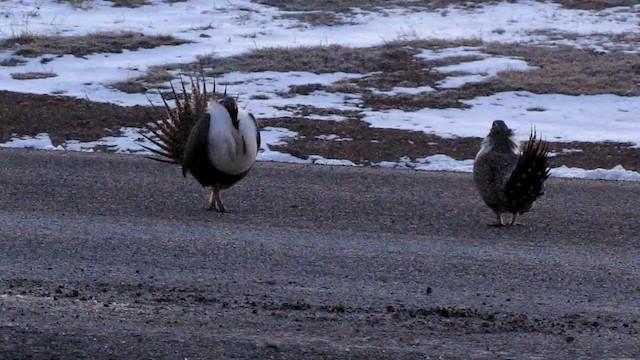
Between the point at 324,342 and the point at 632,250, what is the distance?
327cm

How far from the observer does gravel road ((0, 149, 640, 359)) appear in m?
5.42

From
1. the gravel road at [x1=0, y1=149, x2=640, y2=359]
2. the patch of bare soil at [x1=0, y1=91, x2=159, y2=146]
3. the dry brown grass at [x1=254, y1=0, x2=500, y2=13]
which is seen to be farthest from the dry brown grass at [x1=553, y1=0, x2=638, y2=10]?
the gravel road at [x1=0, y1=149, x2=640, y2=359]

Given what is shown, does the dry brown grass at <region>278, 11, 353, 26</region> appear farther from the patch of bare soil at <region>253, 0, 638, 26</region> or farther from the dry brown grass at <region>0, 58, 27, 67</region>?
the dry brown grass at <region>0, 58, 27, 67</region>

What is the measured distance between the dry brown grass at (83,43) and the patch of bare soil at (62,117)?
9.35 ft

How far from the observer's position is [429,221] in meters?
9.01

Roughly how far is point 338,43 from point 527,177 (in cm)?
1062

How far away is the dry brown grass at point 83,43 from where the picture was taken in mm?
17828

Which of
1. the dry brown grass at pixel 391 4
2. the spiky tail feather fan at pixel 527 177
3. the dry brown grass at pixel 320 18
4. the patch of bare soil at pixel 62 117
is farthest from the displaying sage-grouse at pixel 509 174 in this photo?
the dry brown grass at pixel 391 4

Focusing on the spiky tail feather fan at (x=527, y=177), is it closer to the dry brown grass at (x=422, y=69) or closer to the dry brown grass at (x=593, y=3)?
the dry brown grass at (x=422, y=69)

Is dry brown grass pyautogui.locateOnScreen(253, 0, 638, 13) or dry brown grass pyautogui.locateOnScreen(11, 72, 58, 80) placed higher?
dry brown grass pyautogui.locateOnScreen(253, 0, 638, 13)

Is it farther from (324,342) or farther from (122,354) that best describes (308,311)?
(122,354)

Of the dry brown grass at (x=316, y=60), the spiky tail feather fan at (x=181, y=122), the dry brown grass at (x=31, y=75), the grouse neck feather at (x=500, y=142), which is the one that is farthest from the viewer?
the dry brown grass at (x=316, y=60)

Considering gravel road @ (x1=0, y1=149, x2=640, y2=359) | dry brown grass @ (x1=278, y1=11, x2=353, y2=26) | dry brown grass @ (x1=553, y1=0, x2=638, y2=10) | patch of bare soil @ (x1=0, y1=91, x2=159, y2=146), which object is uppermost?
dry brown grass @ (x1=553, y1=0, x2=638, y2=10)

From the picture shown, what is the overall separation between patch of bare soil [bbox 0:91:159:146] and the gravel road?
2.26m
